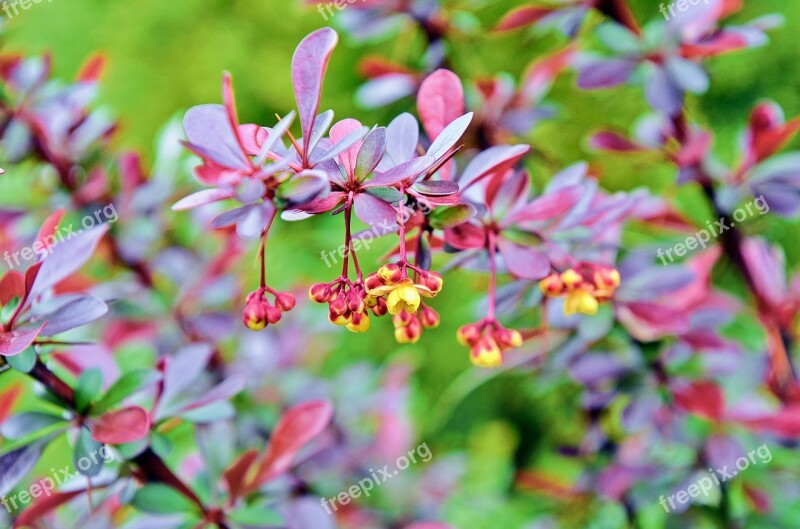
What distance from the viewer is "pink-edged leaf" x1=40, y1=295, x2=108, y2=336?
51 centimetres

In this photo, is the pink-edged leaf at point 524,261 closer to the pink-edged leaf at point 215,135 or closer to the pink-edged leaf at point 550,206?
the pink-edged leaf at point 550,206

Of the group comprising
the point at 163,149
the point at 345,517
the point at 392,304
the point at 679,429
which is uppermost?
the point at 392,304

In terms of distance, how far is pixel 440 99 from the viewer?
0.53 m

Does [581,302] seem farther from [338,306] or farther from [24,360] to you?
[24,360]

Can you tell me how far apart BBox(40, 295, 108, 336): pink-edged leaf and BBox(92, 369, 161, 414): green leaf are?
7 centimetres

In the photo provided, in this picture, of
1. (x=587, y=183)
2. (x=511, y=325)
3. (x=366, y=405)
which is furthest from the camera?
(x=366, y=405)

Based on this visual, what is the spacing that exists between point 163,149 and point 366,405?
468mm

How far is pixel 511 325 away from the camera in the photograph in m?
0.95

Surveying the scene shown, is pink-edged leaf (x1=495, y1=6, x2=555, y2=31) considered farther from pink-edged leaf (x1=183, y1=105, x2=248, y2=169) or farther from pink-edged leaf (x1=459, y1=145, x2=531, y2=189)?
pink-edged leaf (x1=183, y1=105, x2=248, y2=169)

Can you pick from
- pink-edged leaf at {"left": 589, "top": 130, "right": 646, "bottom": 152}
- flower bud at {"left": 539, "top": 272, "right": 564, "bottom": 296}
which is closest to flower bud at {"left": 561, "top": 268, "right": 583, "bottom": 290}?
flower bud at {"left": 539, "top": 272, "right": 564, "bottom": 296}

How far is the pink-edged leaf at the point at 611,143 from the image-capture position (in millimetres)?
831

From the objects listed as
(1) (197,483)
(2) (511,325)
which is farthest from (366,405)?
(1) (197,483)

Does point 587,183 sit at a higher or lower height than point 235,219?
lower

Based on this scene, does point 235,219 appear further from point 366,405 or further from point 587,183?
point 366,405
